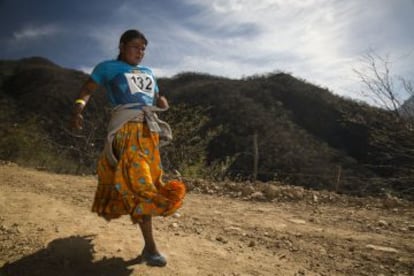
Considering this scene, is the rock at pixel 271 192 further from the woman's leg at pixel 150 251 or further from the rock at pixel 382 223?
the woman's leg at pixel 150 251

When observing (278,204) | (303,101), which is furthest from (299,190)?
(303,101)

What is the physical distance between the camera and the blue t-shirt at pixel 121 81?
2334mm

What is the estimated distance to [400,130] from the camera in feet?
17.8

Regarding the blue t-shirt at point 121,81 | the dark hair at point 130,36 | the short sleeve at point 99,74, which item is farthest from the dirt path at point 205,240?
the dark hair at point 130,36

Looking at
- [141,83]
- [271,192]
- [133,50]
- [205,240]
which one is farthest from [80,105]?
[271,192]

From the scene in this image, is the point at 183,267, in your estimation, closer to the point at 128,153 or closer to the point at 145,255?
the point at 145,255

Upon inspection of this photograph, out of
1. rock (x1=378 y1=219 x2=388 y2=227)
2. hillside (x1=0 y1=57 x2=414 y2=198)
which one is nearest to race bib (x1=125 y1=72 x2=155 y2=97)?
rock (x1=378 y1=219 x2=388 y2=227)

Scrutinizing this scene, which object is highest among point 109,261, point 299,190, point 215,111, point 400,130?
point 215,111

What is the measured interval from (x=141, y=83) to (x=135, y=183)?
744 millimetres

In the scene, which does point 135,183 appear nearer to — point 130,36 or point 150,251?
point 150,251

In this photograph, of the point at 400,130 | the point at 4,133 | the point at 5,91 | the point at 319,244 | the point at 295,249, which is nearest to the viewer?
the point at 295,249

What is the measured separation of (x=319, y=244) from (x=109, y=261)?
79.0 inches

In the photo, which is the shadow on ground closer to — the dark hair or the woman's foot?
the woman's foot

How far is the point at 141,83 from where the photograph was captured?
94.4 inches
